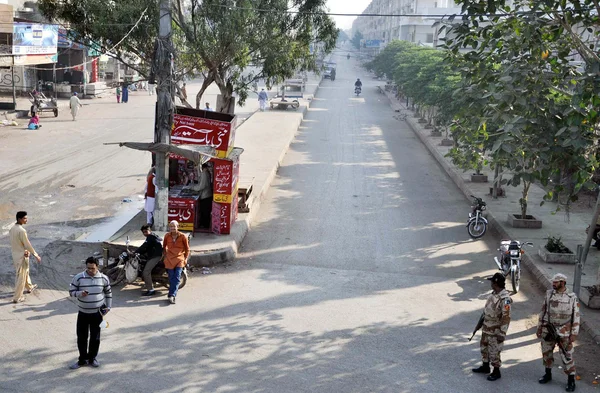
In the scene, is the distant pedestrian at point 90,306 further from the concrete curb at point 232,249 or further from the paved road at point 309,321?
the concrete curb at point 232,249

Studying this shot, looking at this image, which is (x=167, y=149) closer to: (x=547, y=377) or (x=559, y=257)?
(x=547, y=377)

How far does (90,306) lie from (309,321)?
10.9ft

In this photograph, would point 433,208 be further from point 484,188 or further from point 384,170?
point 384,170

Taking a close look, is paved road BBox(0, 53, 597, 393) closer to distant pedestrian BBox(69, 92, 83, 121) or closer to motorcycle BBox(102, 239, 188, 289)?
motorcycle BBox(102, 239, 188, 289)

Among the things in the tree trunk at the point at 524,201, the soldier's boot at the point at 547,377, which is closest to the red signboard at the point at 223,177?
the tree trunk at the point at 524,201

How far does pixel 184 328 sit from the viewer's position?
9.52 m

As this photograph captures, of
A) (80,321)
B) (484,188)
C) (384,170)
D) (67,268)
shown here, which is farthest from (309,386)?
(384,170)

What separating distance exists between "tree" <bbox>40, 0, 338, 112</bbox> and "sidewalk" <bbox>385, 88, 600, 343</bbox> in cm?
644

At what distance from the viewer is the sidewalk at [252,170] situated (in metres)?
12.8

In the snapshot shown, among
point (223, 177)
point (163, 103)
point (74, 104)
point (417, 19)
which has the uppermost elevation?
point (417, 19)

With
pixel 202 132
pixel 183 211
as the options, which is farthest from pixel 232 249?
pixel 202 132

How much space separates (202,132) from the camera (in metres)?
14.0

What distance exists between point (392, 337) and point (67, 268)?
577 centimetres

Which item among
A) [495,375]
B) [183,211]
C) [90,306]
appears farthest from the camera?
[183,211]
